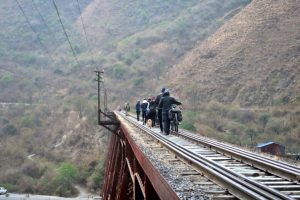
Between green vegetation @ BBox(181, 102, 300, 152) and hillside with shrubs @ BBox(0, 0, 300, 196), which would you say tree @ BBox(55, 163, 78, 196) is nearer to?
hillside with shrubs @ BBox(0, 0, 300, 196)

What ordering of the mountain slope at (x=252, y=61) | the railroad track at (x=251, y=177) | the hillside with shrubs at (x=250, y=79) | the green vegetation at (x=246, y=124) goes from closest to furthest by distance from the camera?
the railroad track at (x=251, y=177)
the green vegetation at (x=246, y=124)
the hillside with shrubs at (x=250, y=79)
the mountain slope at (x=252, y=61)

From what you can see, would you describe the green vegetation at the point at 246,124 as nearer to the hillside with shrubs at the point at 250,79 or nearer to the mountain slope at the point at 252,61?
the hillside with shrubs at the point at 250,79

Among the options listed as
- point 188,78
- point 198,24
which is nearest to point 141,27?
point 198,24

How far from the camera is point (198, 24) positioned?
83.0 meters

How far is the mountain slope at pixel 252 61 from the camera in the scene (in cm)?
4009

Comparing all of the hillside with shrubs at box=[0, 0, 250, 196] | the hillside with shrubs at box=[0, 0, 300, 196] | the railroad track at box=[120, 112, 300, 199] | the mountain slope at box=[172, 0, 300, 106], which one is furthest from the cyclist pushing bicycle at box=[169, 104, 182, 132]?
the hillside with shrubs at box=[0, 0, 250, 196]

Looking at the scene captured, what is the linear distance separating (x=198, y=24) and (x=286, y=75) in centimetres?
4539

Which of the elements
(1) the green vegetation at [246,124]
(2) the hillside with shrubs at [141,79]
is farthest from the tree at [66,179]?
(1) the green vegetation at [246,124]

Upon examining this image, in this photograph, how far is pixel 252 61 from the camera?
1847 inches

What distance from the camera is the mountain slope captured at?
1578 inches

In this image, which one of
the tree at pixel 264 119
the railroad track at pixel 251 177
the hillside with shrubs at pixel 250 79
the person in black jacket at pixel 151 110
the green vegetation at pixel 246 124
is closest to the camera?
the railroad track at pixel 251 177

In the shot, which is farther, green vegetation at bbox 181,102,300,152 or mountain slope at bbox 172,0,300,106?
mountain slope at bbox 172,0,300,106

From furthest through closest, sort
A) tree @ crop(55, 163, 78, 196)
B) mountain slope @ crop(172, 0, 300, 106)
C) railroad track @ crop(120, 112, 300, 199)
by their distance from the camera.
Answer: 1. tree @ crop(55, 163, 78, 196)
2. mountain slope @ crop(172, 0, 300, 106)
3. railroad track @ crop(120, 112, 300, 199)

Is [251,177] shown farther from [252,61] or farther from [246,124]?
[252,61]
